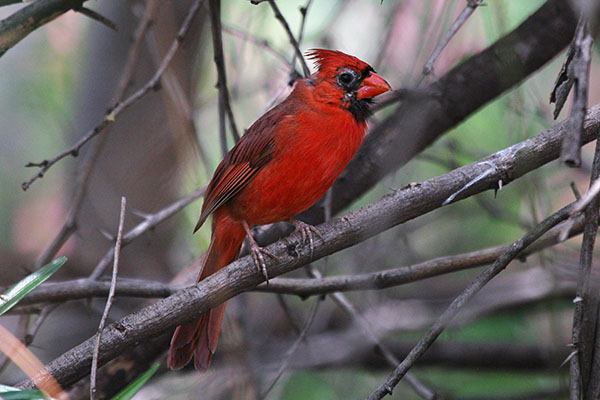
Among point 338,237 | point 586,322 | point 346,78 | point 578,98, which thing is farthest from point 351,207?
point 578,98

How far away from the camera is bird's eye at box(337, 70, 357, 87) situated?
2.91 meters

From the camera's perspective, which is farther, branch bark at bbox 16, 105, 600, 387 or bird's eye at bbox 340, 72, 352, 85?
bird's eye at bbox 340, 72, 352, 85

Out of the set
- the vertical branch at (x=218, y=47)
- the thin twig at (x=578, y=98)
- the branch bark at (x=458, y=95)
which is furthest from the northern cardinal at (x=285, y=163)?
the thin twig at (x=578, y=98)

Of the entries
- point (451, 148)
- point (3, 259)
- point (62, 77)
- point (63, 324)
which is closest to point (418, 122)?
point (451, 148)

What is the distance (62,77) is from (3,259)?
1.61 meters

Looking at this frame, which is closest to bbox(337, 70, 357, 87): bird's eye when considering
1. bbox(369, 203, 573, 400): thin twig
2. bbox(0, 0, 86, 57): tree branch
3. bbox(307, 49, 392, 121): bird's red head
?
bbox(307, 49, 392, 121): bird's red head

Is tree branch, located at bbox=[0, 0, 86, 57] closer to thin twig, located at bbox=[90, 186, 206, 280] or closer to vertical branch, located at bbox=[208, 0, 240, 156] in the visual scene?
vertical branch, located at bbox=[208, 0, 240, 156]

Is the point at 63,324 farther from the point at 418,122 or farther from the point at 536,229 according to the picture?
the point at 536,229

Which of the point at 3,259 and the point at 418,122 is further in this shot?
the point at 3,259

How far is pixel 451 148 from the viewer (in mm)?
3510

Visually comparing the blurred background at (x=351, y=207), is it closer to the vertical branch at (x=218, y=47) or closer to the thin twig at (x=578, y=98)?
the vertical branch at (x=218, y=47)

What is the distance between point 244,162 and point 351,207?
1.91 metres

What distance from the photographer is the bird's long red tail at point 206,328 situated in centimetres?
264

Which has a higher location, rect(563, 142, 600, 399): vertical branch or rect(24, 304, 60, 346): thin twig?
rect(24, 304, 60, 346): thin twig
